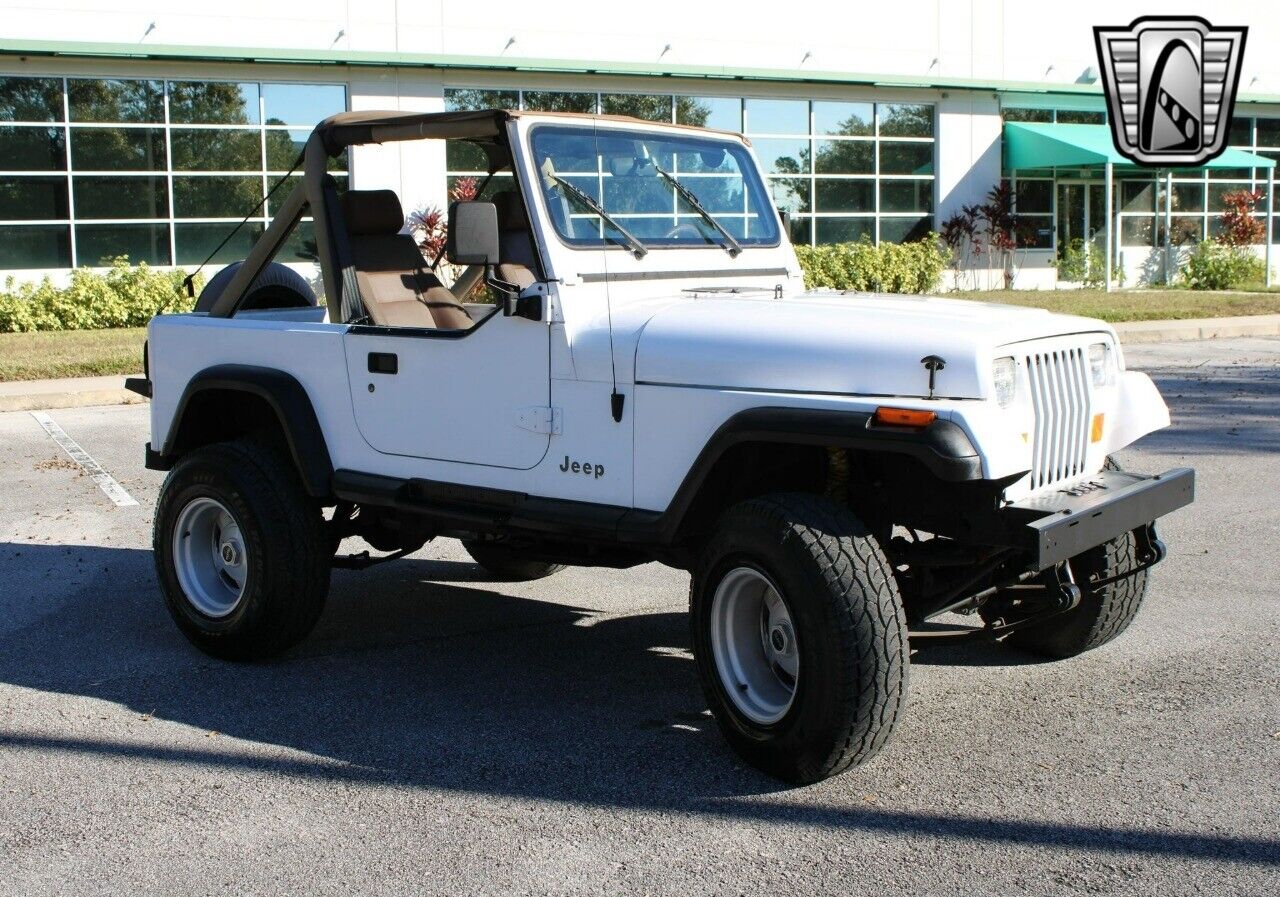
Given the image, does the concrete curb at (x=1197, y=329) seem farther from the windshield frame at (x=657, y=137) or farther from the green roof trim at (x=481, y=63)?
the windshield frame at (x=657, y=137)

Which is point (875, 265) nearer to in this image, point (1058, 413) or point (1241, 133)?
point (1241, 133)

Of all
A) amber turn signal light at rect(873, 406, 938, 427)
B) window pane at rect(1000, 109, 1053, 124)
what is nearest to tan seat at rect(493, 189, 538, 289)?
amber turn signal light at rect(873, 406, 938, 427)

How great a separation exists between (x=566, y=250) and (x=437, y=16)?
20.5 meters

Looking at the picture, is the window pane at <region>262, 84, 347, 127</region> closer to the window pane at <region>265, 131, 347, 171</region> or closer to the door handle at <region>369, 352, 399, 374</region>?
the window pane at <region>265, 131, 347, 171</region>

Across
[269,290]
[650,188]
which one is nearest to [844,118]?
[269,290]

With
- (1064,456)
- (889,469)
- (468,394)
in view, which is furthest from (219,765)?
(1064,456)

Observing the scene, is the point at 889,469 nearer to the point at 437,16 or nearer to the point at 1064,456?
the point at 1064,456

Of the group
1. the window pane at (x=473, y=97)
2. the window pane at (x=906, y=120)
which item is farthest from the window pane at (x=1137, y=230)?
the window pane at (x=473, y=97)

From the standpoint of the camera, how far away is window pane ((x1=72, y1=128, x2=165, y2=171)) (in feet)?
73.6

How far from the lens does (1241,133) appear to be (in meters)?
33.7

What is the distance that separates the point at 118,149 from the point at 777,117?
467 inches

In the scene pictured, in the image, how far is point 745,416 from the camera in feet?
14.8

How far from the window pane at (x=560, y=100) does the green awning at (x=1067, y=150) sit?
9238 millimetres

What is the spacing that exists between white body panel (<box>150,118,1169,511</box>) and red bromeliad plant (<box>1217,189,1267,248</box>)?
96.1 feet
